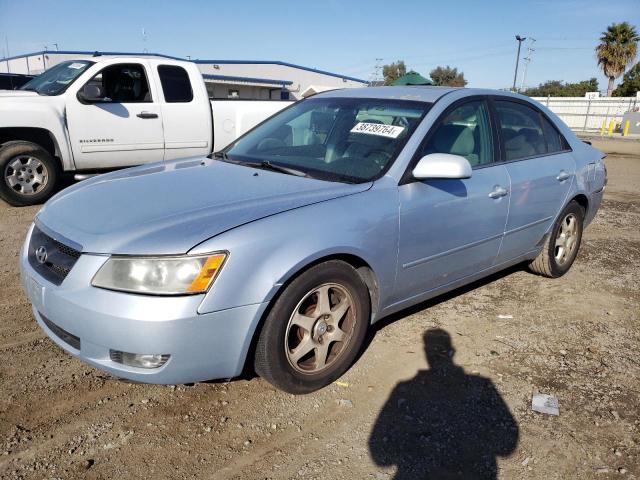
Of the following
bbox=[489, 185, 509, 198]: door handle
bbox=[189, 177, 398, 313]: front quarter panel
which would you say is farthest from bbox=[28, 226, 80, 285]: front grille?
bbox=[489, 185, 509, 198]: door handle

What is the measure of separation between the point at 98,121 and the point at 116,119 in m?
0.23

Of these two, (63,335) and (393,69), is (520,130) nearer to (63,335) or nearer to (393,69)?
(63,335)

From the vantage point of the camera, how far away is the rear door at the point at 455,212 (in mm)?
3084

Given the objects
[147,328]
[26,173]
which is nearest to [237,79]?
[26,173]

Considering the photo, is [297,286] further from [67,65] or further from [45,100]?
[67,65]

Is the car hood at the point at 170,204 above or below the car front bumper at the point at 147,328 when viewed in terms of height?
above

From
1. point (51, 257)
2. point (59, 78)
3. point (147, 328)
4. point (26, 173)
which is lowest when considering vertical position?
point (26, 173)

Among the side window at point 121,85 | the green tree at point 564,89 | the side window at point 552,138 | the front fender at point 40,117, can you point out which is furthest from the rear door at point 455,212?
the green tree at point 564,89

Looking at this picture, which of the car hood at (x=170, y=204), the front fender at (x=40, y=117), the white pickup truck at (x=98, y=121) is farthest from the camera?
the white pickup truck at (x=98, y=121)

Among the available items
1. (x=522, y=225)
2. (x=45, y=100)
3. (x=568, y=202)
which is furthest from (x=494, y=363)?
(x=45, y=100)

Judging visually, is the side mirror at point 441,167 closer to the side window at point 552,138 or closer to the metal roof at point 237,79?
the side window at point 552,138

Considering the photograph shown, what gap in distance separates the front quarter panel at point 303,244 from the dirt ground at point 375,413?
67 centimetres

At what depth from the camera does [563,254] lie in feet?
15.6

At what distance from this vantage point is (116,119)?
7000mm
